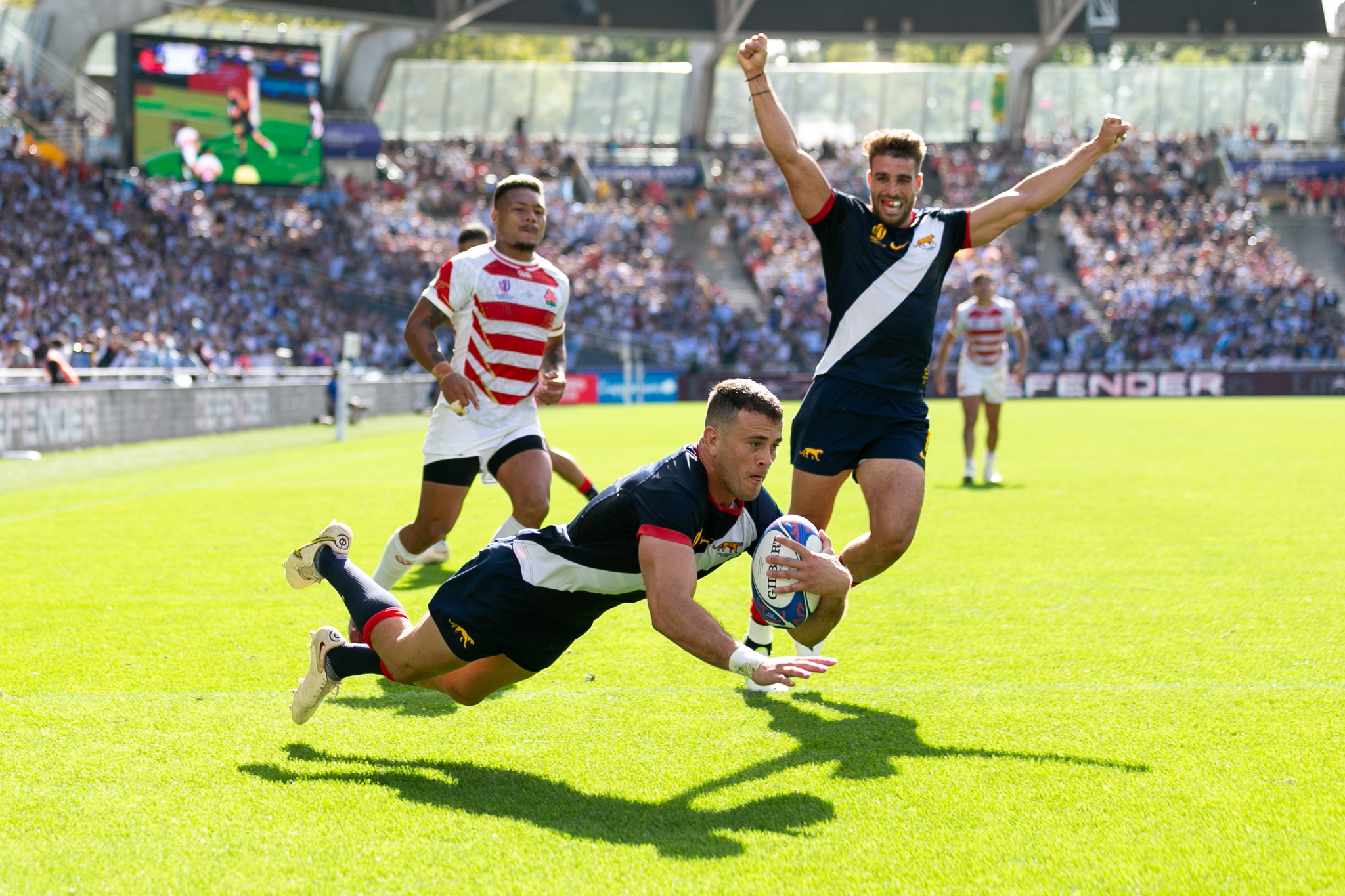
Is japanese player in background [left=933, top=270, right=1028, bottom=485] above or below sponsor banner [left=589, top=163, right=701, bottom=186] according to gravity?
below

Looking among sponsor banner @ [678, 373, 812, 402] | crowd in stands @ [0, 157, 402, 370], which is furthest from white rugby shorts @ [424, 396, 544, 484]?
sponsor banner @ [678, 373, 812, 402]

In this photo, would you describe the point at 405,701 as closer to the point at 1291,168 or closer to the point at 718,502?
the point at 718,502

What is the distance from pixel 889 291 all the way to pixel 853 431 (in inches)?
25.5

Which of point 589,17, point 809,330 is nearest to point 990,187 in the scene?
point 809,330

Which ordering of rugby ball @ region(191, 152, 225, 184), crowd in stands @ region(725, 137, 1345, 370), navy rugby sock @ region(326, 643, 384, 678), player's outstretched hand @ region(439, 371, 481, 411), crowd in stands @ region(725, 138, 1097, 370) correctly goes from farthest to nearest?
crowd in stands @ region(725, 138, 1097, 370) → crowd in stands @ region(725, 137, 1345, 370) → rugby ball @ region(191, 152, 225, 184) → player's outstretched hand @ region(439, 371, 481, 411) → navy rugby sock @ region(326, 643, 384, 678)

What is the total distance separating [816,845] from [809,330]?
4051cm

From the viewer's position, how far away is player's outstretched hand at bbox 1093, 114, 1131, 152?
225 inches

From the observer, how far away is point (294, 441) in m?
22.9

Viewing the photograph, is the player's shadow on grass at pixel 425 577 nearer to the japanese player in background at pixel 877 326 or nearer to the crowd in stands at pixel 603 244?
the japanese player in background at pixel 877 326

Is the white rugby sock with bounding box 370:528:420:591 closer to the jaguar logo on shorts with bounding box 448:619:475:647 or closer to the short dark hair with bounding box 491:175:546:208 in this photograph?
the short dark hair with bounding box 491:175:546:208

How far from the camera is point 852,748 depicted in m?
4.52

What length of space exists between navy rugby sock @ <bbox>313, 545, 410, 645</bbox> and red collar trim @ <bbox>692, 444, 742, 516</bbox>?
4.31 feet

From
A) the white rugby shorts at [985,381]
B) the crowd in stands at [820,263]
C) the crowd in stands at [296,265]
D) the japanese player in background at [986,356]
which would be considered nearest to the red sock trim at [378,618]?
the japanese player in background at [986,356]

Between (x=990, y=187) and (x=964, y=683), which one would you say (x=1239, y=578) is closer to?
(x=964, y=683)
